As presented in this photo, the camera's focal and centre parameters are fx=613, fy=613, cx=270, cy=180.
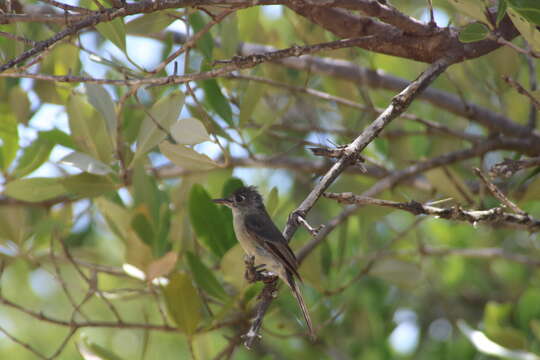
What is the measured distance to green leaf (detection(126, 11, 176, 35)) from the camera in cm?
292

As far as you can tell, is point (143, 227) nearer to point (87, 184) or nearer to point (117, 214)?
point (117, 214)

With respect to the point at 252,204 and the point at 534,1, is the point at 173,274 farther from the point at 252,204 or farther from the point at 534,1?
the point at 534,1

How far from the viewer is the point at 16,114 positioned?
147 inches

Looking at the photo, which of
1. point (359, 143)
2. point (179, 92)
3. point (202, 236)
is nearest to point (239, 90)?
point (179, 92)

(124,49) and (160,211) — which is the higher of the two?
(124,49)

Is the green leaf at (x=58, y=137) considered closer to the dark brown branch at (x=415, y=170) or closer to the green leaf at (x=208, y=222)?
the green leaf at (x=208, y=222)

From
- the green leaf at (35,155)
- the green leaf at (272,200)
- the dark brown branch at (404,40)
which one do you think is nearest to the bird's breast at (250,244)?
the green leaf at (272,200)

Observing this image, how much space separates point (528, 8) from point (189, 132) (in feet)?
4.56

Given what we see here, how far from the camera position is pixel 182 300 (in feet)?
9.53

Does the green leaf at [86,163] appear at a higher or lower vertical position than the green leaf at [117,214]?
higher

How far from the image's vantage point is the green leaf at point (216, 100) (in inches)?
126

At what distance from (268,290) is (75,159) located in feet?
4.18

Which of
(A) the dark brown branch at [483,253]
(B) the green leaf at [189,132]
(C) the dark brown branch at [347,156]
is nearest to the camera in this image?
(C) the dark brown branch at [347,156]

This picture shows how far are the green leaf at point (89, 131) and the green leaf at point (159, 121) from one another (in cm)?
22
